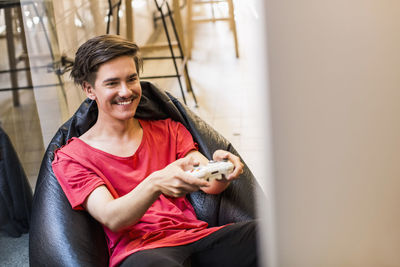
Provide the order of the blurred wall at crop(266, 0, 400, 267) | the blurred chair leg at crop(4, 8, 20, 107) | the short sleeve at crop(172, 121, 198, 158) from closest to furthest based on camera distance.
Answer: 1. the blurred wall at crop(266, 0, 400, 267)
2. the short sleeve at crop(172, 121, 198, 158)
3. the blurred chair leg at crop(4, 8, 20, 107)

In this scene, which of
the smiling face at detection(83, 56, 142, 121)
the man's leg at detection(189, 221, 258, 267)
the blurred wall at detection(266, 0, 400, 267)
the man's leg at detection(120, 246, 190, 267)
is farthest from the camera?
the smiling face at detection(83, 56, 142, 121)

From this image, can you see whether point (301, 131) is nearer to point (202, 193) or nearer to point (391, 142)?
point (391, 142)

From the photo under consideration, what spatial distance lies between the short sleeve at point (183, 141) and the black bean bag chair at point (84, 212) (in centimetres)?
6

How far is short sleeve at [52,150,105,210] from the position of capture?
1709mm

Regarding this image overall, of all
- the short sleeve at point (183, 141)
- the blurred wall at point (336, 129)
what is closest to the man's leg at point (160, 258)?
the short sleeve at point (183, 141)

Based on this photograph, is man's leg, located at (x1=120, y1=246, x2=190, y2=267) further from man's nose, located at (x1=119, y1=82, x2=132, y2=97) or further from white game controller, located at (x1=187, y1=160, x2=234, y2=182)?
man's nose, located at (x1=119, y1=82, x2=132, y2=97)

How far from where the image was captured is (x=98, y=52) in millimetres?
1773

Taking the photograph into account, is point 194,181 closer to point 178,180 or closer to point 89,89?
point 178,180

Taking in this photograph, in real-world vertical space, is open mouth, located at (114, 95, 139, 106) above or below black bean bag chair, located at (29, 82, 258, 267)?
above

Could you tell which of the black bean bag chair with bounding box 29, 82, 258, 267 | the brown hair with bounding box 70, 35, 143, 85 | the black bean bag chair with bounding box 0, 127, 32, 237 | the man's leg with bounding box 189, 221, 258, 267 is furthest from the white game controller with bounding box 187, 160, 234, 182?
the black bean bag chair with bounding box 0, 127, 32, 237

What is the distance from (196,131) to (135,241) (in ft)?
1.77

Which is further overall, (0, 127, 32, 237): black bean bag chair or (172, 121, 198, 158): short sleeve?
(0, 127, 32, 237): black bean bag chair

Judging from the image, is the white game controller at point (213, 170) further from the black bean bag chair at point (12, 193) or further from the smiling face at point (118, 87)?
the black bean bag chair at point (12, 193)

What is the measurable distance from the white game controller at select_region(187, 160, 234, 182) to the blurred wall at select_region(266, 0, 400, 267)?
3.28 ft
